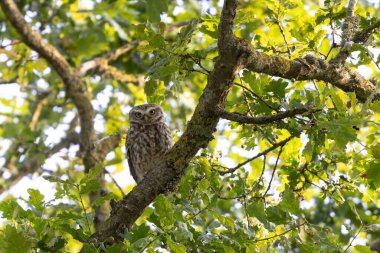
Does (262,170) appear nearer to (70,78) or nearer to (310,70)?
(310,70)

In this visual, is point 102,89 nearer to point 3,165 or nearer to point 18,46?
point 18,46

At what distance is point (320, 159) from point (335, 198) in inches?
9.6

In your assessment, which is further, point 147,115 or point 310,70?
point 147,115

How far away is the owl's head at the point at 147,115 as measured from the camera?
597cm

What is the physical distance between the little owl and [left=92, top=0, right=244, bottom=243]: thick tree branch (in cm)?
217

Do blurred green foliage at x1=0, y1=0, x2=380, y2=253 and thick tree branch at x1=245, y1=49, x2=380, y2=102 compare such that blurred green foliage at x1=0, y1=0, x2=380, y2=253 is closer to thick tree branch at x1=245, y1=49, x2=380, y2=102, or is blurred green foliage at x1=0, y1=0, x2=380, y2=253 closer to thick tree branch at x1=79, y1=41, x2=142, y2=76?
thick tree branch at x1=245, y1=49, x2=380, y2=102

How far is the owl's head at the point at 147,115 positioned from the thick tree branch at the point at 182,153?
2.65m

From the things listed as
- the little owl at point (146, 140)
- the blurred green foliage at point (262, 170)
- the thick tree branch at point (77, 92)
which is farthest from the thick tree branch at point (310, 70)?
the thick tree branch at point (77, 92)

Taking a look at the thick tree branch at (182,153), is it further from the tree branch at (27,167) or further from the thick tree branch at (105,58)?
the thick tree branch at (105,58)

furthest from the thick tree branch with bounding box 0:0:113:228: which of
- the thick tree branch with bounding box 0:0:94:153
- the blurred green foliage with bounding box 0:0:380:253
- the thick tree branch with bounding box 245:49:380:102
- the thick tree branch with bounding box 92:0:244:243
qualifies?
the thick tree branch with bounding box 245:49:380:102

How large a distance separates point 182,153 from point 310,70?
32.2 inches

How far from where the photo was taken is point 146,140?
18.8 ft

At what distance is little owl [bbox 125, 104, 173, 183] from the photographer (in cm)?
564

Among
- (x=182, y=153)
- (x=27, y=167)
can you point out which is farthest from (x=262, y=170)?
(x=27, y=167)
